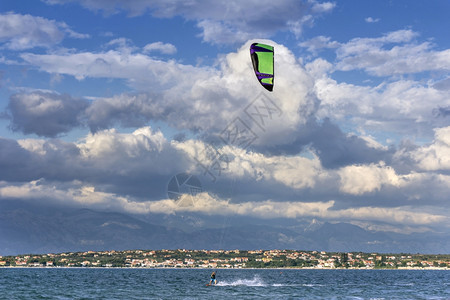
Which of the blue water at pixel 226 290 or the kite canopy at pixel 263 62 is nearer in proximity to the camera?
the kite canopy at pixel 263 62

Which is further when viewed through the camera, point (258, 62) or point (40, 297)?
point (40, 297)

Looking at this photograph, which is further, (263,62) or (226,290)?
(226,290)

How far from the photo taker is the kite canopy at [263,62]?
40.2 metres

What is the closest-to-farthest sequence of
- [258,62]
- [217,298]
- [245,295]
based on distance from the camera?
[258,62], [217,298], [245,295]

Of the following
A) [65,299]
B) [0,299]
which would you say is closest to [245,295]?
[65,299]

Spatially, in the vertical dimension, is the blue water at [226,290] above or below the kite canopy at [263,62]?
below

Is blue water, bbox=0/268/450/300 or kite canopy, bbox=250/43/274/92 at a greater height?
kite canopy, bbox=250/43/274/92

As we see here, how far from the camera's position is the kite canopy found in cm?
4016

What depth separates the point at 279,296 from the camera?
55000 millimetres

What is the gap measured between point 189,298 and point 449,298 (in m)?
27.3

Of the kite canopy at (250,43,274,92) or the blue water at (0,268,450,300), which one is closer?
the kite canopy at (250,43,274,92)

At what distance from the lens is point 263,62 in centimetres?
4106

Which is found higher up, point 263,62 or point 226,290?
point 263,62

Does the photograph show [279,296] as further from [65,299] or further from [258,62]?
[258,62]
